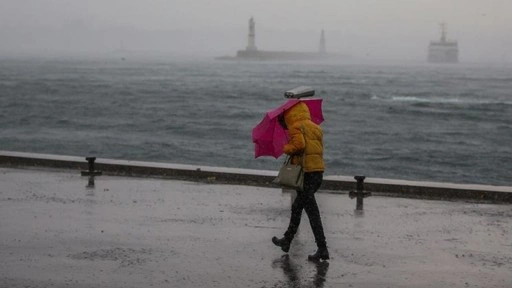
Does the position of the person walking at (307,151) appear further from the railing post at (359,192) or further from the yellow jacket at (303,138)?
the railing post at (359,192)

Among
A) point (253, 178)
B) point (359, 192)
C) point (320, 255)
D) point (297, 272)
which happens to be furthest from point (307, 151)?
point (253, 178)

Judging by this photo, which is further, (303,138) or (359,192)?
(359,192)

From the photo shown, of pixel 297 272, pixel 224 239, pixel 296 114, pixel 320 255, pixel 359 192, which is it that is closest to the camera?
pixel 297 272

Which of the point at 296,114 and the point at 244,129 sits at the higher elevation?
the point at 296,114

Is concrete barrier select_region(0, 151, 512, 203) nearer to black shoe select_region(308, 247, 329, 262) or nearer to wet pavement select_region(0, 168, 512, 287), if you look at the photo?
wet pavement select_region(0, 168, 512, 287)

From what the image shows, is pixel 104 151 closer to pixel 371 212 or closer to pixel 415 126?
pixel 415 126

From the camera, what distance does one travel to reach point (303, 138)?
8.06m

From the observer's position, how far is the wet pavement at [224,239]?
25.1ft

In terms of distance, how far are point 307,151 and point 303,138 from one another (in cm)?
15

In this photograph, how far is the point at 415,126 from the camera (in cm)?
5850

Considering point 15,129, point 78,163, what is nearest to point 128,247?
point 78,163

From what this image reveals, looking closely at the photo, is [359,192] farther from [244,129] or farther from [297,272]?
[244,129]

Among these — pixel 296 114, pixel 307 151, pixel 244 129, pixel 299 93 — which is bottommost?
pixel 244 129

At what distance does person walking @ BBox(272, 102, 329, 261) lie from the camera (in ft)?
26.5
